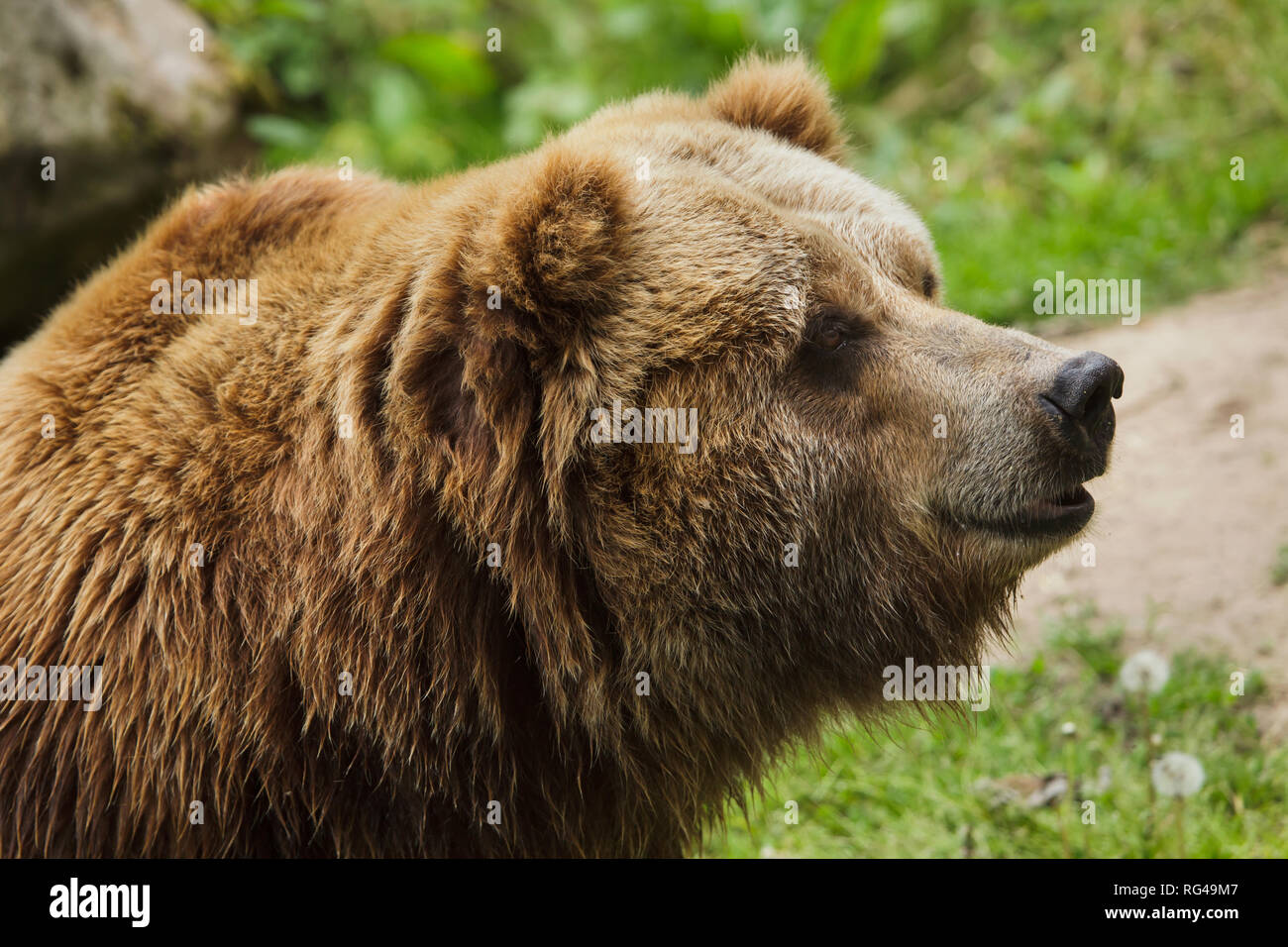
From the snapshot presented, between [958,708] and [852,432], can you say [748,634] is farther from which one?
[958,708]

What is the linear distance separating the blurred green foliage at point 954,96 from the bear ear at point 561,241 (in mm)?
4280

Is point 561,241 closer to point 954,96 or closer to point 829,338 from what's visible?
point 829,338

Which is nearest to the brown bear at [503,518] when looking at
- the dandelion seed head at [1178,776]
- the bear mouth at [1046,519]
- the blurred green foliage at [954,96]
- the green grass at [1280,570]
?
the bear mouth at [1046,519]

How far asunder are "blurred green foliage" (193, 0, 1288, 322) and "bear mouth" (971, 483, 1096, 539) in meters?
3.72

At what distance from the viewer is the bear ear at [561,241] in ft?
8.59

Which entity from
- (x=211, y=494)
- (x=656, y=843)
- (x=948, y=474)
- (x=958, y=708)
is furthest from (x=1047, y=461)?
(x=211, y=494)

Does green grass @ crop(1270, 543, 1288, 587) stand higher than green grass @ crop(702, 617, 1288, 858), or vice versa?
green grass @ crop(1270, 543, 1288, 587)

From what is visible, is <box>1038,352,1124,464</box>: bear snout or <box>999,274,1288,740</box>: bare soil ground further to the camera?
<box>999,274,1288,740</box>: bare soil ground

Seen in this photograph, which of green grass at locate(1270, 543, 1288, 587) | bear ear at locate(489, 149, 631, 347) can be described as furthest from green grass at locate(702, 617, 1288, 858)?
bear ear at locate(489, 149, 631, 347)

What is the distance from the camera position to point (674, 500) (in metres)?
2.75

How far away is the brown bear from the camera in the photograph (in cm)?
270

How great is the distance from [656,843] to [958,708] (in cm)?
88

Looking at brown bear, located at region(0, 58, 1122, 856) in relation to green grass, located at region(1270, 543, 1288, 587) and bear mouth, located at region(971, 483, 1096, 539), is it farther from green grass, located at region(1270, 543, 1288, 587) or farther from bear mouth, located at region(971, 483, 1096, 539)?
green grass, located at region(1270, 543, 1288, 587)

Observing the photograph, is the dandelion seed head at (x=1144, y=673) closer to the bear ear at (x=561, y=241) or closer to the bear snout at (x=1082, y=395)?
the bear snout at (x=1082, y=395)
